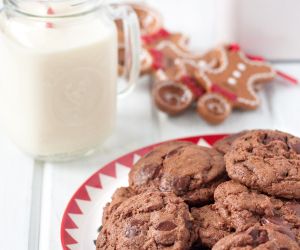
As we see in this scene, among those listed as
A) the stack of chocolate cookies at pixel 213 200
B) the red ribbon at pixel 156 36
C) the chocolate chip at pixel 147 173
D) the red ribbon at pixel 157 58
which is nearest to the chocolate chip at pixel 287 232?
the stack of chocolate cookies at pixel 213 200

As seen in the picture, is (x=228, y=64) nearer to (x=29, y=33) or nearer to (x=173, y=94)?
(x=173, y=94)

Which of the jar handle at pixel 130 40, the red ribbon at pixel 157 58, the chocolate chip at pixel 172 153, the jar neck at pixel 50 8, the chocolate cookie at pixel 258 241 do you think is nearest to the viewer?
the chocolate cookie at pixel 258 241

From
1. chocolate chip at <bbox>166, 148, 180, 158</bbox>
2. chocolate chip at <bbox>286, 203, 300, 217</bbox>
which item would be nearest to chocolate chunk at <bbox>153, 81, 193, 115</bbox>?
chocolate chip at <bbox>166, 148, 180, 158</bbox>

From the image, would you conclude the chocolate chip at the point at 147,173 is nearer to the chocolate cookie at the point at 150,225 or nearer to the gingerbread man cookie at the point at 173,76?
the chocolate cookie at the point at 150,225

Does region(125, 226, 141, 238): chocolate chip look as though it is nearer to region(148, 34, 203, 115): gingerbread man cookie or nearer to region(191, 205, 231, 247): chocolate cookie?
region(191, 205, 231, 247): chocolate cookie

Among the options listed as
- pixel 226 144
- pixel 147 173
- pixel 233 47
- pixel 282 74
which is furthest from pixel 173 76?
pixel 147 173

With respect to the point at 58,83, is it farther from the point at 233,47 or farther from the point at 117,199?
the point at 233,47

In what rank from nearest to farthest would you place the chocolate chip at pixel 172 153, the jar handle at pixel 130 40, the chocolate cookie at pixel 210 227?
the chocolate cookie at pixel 210 227
the chocolate chip at pixel 172 153
the jar handle at pixel 130 40
